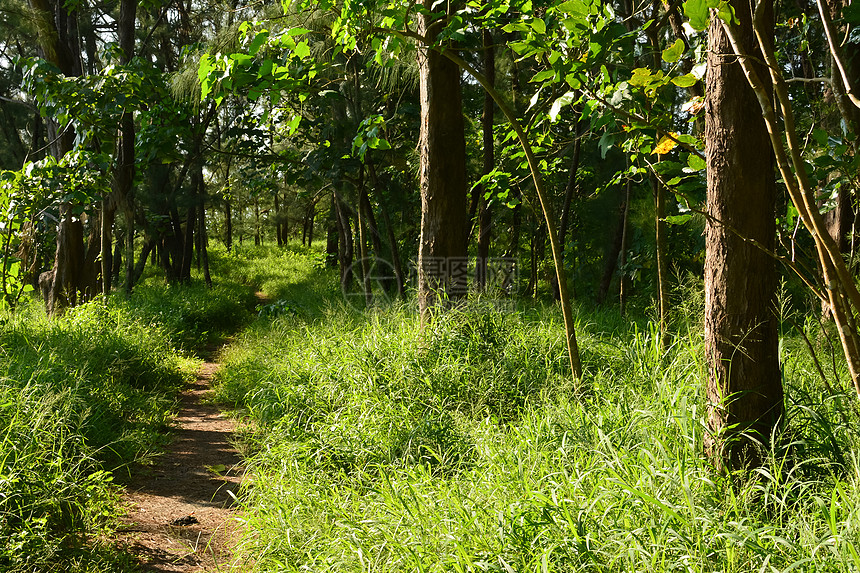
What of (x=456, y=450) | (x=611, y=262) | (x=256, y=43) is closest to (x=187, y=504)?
(x=456, y=450)

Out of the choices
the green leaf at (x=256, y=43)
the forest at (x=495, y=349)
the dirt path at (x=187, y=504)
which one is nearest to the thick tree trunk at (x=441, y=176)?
the forest at (x=495, y=349)

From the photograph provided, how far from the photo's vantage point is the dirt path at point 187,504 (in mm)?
3068

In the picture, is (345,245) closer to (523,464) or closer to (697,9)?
(523,464)

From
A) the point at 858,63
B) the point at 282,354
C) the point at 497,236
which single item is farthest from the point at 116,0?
the point at 858,63

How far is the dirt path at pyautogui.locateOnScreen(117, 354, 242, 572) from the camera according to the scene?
307 cm

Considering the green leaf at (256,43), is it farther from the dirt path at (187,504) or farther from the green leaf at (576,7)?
the dirt path at (187,504)

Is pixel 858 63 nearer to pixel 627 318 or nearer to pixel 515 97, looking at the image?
pixel 627 318

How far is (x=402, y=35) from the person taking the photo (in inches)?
137

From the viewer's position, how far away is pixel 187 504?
144 inches

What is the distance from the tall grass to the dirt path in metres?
0.21

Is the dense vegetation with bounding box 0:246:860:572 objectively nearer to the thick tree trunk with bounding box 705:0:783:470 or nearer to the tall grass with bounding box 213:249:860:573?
the tall grass with bounding box 213:249:860:573

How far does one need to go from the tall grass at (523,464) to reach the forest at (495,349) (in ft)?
0.06

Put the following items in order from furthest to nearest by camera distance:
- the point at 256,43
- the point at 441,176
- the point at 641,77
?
the point at 441,176, the point at 256,43, the point at 641,77

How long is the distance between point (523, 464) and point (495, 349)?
1.50 m
